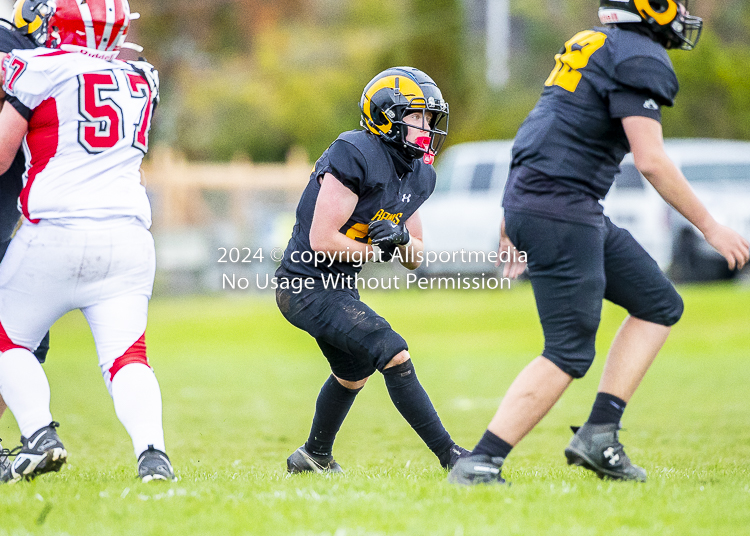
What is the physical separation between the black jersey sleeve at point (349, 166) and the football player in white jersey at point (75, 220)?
844 millimetres

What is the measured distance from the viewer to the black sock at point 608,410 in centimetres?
387

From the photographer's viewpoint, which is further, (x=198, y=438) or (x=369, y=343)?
(x=198, y=438)

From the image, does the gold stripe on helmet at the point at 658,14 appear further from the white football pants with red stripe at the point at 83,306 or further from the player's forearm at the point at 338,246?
the white football pants with red stripe at the point at 83,306

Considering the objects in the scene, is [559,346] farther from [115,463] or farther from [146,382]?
[115,463]

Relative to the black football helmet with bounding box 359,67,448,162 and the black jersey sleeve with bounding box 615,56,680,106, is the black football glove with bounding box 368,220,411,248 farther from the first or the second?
the black jersey sleeve with bounding box 615,56,680,106

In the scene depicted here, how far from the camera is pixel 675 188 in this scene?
3.53m

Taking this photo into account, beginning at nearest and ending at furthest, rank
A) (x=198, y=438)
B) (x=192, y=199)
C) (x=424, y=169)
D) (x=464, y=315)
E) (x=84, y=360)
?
(x=424, y=169)
(x=198, y=438)
(x=84, y=360)
(x=464, y=315)
(x=192, y=199)

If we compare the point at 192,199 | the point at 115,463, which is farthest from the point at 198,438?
the point at 192,199

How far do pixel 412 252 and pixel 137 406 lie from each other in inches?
56.6

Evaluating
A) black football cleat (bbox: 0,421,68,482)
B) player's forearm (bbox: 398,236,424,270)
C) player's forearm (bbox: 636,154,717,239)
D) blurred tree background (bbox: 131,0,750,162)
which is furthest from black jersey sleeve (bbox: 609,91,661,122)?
blurred tree background (bbox: 131,0,750,162)

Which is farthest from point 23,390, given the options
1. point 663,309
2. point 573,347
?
point 663,309

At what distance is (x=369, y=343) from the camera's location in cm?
404

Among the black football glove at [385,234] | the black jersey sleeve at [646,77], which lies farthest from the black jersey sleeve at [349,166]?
the black jersey sleeve at [646,77]

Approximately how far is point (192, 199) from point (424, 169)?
19.2m
